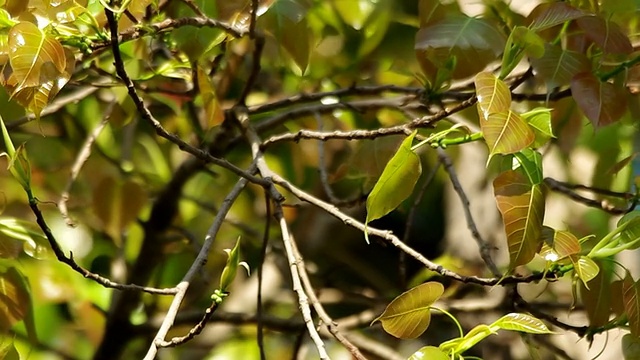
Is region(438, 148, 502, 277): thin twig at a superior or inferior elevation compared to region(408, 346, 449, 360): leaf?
superior

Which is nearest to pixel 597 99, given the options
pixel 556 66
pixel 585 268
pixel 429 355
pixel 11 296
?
pixel 556 66

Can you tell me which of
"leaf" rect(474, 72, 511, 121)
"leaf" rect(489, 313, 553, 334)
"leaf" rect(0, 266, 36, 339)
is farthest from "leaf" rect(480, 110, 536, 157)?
"leaf" rect(0, 266, 36, 339)

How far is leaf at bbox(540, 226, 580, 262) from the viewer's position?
2.09 ft

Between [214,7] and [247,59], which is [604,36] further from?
[247,59]

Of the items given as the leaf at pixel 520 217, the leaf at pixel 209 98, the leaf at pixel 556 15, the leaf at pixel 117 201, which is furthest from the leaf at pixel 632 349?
the leaf at pixel 117 201

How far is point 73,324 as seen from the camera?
1521 millimetres

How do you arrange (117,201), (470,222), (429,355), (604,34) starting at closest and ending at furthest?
(429,355) < (604,34) < (470,222) < (117,201)

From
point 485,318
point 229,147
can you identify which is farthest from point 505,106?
point 485,318

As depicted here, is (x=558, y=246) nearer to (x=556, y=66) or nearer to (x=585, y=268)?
(x=585, y=268)

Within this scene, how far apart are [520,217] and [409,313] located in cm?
10

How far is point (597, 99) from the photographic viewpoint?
70cm

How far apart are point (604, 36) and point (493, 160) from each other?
143 mm

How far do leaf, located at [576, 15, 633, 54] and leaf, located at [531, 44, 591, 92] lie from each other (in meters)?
0.03

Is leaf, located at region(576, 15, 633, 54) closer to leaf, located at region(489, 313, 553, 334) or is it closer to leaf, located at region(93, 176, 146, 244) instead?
leaf, located at region(489, 313, 553, 334)
